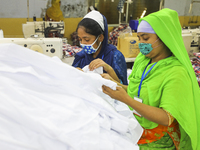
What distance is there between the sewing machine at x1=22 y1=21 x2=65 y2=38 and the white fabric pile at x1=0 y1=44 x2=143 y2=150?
2091 millimetres

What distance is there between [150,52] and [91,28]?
1.91ft

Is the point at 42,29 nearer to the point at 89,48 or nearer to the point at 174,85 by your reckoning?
the point at 89,48

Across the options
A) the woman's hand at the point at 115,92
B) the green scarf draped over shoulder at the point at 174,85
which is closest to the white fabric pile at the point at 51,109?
the woman's hand at the point at 115,92

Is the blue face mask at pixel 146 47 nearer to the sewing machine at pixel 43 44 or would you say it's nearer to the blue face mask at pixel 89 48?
the blue face mask at pixel 89 48

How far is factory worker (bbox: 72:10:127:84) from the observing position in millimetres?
1546

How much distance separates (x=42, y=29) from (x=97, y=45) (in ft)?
4.89

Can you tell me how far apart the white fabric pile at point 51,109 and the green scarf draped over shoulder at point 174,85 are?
15.1 inches

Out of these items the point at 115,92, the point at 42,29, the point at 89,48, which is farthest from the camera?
the point at 42,29

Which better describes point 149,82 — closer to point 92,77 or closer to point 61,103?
point 92,77

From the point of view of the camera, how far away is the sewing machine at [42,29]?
2.69 metres

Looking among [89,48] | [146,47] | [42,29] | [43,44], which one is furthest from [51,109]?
[42,29]

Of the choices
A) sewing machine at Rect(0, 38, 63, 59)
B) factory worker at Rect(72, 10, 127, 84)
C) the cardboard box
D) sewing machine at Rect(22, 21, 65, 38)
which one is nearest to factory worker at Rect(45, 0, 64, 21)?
sewing machine at Rect(22, 21, 65, 38)

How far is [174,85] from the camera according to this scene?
1.05m

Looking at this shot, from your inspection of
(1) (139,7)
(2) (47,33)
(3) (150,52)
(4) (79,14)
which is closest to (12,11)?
(4) (79,14)
